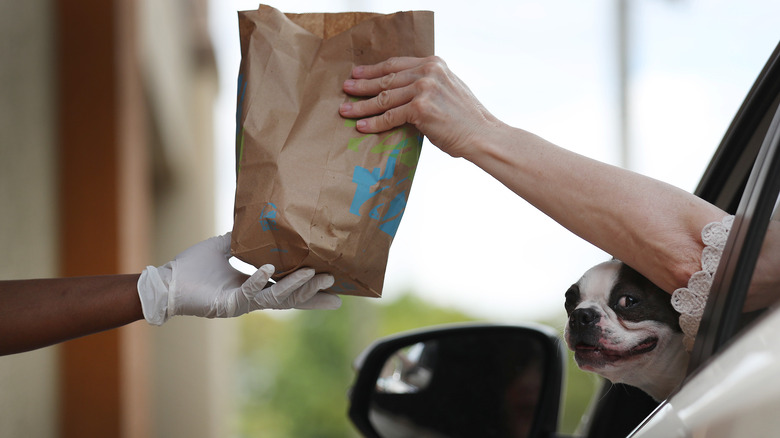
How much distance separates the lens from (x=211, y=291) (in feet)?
4.46

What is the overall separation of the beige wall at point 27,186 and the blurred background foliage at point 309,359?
5290mm

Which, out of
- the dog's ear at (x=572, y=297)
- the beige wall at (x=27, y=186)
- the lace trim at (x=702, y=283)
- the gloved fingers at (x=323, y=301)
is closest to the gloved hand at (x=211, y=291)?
the gloved fingers at (x=323, y=301)

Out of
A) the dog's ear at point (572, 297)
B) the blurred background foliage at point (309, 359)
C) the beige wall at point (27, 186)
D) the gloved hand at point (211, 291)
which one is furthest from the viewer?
the blurred background foliage at point (309, 359)

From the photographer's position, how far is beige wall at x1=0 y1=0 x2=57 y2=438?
2.38 m

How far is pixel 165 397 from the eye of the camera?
674 centimetres

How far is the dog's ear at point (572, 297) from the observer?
1158 mm

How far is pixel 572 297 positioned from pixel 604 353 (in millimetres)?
116

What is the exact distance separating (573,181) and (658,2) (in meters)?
8.54

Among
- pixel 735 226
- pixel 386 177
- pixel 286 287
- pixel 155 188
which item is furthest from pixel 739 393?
pixel 155 188

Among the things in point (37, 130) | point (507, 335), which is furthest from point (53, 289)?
point (37, 130)

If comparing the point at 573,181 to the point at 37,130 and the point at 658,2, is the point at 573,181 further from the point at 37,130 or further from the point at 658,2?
the point at 658,2

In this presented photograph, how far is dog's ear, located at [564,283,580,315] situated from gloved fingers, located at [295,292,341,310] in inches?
16.5

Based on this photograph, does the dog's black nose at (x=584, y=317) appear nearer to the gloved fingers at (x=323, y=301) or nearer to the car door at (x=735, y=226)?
the car door at (x=735, y=226)

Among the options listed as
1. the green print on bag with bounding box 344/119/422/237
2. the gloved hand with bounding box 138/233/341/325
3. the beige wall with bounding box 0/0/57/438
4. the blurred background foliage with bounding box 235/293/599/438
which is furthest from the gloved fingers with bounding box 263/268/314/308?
the blurred background foliage with bounding box 235/293/599/438
